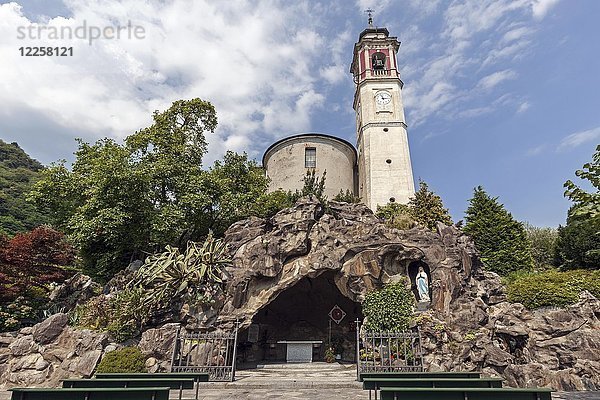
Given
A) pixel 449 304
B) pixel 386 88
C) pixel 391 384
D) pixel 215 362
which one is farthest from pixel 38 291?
pixel 386 88

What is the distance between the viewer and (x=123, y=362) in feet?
34.1

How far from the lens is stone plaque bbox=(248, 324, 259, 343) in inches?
636

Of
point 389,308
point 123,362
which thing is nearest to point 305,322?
point 389,308

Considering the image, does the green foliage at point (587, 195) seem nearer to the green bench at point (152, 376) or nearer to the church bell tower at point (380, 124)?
the green bench at point (152, 376)

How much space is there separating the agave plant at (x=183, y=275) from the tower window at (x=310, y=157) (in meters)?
18.9

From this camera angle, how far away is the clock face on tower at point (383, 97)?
107ft

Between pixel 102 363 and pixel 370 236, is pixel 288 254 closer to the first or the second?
pixel 370 236

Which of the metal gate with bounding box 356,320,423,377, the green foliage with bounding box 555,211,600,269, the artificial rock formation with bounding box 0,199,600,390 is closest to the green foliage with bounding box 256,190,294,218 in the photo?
the artificial rock formation with bounding box 0,199,600,390

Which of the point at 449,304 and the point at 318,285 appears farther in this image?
the point at 318,285

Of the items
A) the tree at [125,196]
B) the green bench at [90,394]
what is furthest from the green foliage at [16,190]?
the green bench at [90,394]

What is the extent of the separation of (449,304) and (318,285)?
704 centimetres

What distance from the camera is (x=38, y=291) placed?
1470 cm

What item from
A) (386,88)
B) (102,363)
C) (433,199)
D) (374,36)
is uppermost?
(374,36)

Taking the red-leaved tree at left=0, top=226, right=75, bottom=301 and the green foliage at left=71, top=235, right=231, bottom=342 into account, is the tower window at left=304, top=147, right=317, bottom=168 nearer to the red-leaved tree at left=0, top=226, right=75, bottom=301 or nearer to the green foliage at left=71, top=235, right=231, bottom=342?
the green foliage at left=71, top=235, right=231, bottom=342
